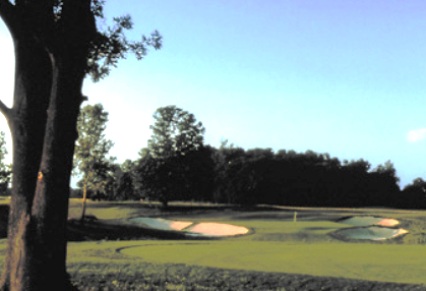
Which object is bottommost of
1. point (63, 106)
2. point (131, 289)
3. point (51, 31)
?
point (131, 289)

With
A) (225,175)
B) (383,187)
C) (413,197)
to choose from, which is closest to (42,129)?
(225,175)

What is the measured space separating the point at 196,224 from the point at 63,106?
125ft

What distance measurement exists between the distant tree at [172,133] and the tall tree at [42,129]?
168 feet

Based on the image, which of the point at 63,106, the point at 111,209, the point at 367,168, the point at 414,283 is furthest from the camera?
the point at 367,168

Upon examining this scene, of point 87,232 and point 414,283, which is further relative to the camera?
point 87,232

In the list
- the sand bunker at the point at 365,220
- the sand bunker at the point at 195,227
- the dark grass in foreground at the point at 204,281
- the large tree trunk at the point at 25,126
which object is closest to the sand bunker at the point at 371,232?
the sand bunker at the point at 365,220

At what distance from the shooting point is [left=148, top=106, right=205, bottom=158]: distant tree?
6144cm

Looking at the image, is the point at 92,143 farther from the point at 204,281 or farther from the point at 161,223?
the point at 204,281

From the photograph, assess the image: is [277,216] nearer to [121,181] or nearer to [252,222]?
[252,222]

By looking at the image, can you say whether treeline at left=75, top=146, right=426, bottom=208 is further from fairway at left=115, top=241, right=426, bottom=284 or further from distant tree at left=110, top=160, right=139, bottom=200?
fairway at left=115, top=241, right=426, bottom=284

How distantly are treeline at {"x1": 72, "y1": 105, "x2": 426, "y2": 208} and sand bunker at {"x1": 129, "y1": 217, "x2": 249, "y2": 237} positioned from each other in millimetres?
5004

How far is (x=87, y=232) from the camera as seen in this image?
3991 cm

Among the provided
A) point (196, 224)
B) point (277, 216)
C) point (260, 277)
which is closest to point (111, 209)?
point (196, 224)

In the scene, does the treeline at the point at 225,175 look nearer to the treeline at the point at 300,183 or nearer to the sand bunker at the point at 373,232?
the treeline at the point at 300,183
